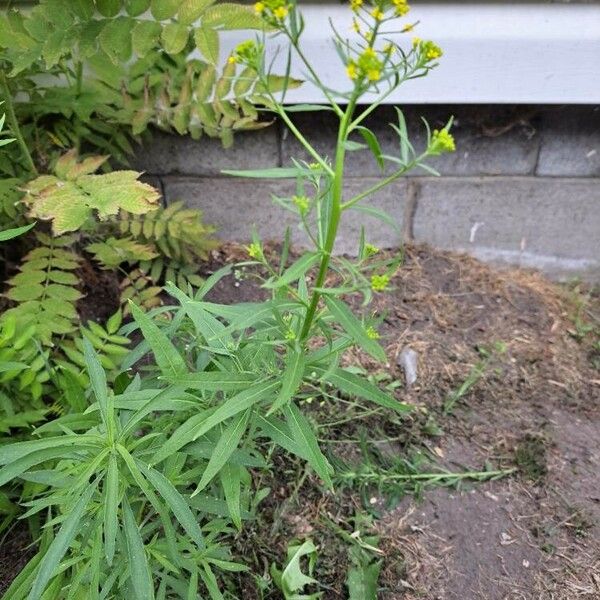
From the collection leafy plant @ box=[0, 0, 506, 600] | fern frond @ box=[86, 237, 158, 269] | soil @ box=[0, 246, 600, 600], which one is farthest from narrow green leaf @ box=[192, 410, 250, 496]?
fern frond @ box=[86, 237, 158, 269]

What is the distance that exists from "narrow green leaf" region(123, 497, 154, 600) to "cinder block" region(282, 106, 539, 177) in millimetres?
1629

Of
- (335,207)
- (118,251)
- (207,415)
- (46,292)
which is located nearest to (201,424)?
(207,415)

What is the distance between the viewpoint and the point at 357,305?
2.26 meters

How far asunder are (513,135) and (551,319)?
0.76 m

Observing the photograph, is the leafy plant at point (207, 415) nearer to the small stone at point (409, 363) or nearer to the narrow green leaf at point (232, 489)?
the narrow green leaf at point (232, 489)

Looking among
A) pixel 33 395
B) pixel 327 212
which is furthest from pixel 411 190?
pixel 33 395

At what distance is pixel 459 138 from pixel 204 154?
3.39ft

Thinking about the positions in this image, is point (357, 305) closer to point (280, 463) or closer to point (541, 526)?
point (280, 463)

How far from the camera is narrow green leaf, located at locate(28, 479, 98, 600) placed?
3.31ft

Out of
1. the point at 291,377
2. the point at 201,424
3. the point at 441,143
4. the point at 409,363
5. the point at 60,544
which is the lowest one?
the point at 409,363

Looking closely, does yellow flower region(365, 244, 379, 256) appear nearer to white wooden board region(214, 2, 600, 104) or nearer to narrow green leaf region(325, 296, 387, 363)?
narrow green leaf region(325, 296, 387, 363)

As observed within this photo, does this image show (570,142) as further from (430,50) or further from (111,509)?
(111,509)

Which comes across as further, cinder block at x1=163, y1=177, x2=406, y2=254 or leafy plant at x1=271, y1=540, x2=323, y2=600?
cinder block at x1=163, y1=177, x2=406, y2=254

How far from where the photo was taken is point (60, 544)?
1.01 meters
